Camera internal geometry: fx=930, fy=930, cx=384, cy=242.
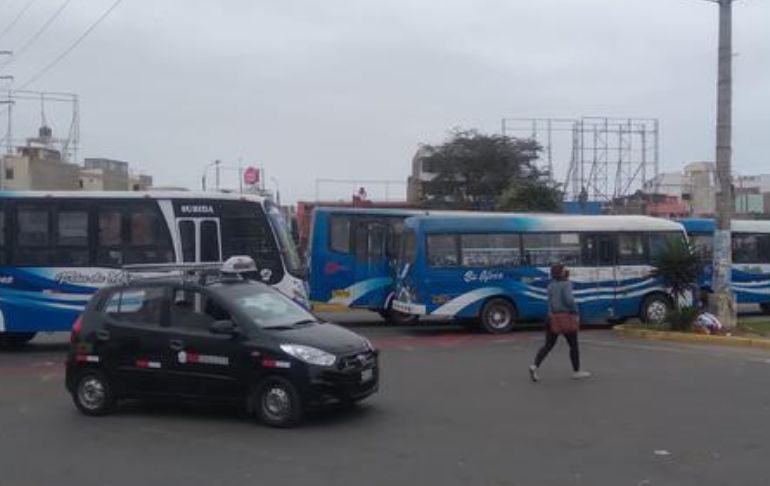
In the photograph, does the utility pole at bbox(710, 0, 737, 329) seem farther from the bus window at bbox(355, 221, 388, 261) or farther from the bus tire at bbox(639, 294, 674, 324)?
the bus window at bbox(355, 221, 388, 261)

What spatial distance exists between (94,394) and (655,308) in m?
14.4

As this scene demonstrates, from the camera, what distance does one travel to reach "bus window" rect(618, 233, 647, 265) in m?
21.7

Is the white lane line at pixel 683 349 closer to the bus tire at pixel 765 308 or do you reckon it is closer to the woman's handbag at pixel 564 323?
the woman's handbag at pixel 564 323

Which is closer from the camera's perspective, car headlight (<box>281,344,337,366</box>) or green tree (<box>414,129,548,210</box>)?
car headlight (<box>281,344,337,366</box>)

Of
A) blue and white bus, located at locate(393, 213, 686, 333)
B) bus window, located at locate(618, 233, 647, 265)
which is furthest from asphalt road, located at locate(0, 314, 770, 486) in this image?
bus window, located at locate(618, 233, 647, 265)

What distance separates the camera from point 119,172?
358 ft

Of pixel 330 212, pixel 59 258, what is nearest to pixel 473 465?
pixel 59 258

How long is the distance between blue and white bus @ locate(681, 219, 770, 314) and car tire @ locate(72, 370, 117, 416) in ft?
57.4

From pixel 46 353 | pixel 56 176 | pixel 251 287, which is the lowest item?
pixel 46 353

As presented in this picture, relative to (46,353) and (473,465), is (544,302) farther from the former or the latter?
(473,465)

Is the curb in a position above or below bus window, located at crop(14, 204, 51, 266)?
below

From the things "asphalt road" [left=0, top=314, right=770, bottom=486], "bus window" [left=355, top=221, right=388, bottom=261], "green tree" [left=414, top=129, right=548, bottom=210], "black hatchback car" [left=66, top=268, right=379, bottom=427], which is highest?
"green tree" [left=414, top=129, right=548, bottom=210]

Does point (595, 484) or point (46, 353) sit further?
point (46, 353)

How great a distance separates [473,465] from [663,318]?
14.3m
